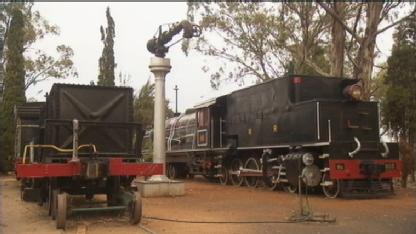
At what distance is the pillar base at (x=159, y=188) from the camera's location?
1573 cm

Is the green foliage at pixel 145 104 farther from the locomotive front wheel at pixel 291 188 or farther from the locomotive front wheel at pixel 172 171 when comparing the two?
the locomotive front wheel at pixel 291 188

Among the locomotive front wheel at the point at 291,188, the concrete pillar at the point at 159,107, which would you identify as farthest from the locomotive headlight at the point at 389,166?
the concrete pillar at the point at 159,107

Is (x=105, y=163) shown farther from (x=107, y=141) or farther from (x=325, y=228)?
(x=325, y=228)

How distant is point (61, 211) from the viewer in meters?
9.27

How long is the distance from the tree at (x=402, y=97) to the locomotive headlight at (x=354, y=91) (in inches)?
131

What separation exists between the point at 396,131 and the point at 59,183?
13.3m

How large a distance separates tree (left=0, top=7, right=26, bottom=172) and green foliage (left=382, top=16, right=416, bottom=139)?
18.0m

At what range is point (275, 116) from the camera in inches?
685

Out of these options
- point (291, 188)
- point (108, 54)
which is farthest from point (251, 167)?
point (108, 54)

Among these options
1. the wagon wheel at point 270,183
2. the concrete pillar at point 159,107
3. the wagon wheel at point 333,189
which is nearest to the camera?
the wagon wheel at point 333,189

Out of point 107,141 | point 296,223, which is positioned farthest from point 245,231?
point 107,141

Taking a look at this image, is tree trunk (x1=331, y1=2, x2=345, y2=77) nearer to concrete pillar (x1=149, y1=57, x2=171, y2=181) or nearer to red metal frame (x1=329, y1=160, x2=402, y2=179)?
red metal frame (x1=329, y1=160, x2=402, y2=179)

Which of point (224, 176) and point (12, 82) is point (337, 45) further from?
point (12, 82)

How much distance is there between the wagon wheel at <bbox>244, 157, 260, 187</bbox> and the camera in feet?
62.7
